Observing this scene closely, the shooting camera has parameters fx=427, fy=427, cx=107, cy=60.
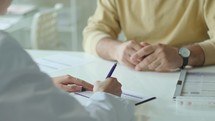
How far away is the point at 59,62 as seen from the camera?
5.98 feet

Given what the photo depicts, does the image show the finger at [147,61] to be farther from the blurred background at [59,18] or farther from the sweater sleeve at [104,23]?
the blurred background at [59,18]

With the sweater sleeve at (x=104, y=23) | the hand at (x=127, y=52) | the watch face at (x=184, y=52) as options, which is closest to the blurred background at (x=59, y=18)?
the sweater sleeve at (x=104, y=23)

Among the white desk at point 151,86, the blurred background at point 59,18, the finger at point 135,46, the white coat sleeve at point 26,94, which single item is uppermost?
the white coat sleeve at point 26,94

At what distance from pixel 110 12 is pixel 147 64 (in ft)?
1.60

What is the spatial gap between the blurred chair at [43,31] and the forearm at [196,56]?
5.18 ft

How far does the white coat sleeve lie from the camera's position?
0.81m

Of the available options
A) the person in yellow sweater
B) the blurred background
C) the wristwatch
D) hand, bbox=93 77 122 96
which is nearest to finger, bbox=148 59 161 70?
the person in yellow sweater

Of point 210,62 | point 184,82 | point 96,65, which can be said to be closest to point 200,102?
point 184,82

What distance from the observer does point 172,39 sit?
1.97 m

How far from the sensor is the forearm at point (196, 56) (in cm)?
171

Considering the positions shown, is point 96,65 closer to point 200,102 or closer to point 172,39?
point 172,39

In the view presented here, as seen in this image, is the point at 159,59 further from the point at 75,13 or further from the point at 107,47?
the point at 75,13

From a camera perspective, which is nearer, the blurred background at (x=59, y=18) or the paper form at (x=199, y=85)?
the paper form at (x=199, y=85)

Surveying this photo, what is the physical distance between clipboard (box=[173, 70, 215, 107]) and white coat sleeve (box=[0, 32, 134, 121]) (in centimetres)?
50
